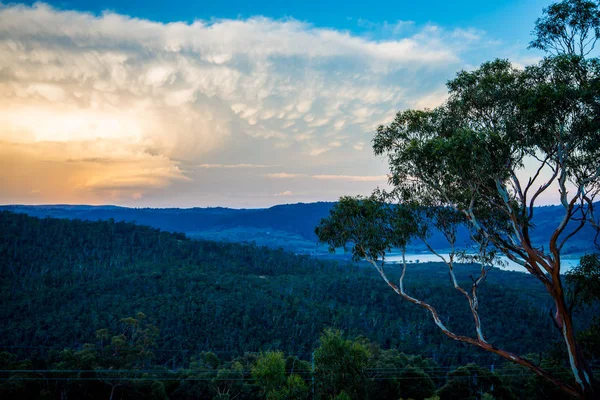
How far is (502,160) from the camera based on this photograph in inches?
471

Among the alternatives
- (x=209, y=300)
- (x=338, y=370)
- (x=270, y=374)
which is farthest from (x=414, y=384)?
(x=209, y=300)

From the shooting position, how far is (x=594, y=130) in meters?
11.1

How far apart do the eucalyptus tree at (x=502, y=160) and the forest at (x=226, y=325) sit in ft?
15.2

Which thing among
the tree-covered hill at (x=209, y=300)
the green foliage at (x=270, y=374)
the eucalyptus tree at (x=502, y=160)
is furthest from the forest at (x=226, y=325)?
the eucalyptus tree at (x=502, y=160)

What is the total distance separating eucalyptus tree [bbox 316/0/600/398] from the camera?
10977 mm

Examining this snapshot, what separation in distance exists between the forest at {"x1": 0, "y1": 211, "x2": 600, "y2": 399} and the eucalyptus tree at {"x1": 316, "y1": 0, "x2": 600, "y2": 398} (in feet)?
15.2

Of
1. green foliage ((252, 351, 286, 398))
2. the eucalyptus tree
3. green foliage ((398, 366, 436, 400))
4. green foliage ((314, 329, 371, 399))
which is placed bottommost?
green foliage ((398, 366, 436, 400))

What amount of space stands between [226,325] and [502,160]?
64538mm

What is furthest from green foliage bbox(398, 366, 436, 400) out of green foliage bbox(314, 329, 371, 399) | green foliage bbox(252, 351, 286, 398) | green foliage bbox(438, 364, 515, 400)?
green foliage bbox(314, 329, 371, 399)

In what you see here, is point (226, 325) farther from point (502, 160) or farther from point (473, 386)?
point (502, 160)

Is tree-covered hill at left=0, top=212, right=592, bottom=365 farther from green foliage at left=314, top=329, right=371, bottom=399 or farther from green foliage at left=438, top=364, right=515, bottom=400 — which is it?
green foliage at left=314, top=329, right=371, bottom=399

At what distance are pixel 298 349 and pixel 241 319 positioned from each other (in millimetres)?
14428

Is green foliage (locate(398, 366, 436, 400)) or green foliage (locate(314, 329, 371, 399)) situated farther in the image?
green foliage (locate(398, 366, 436, 400))

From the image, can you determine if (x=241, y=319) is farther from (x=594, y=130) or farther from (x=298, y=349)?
(x=594, y=130)
